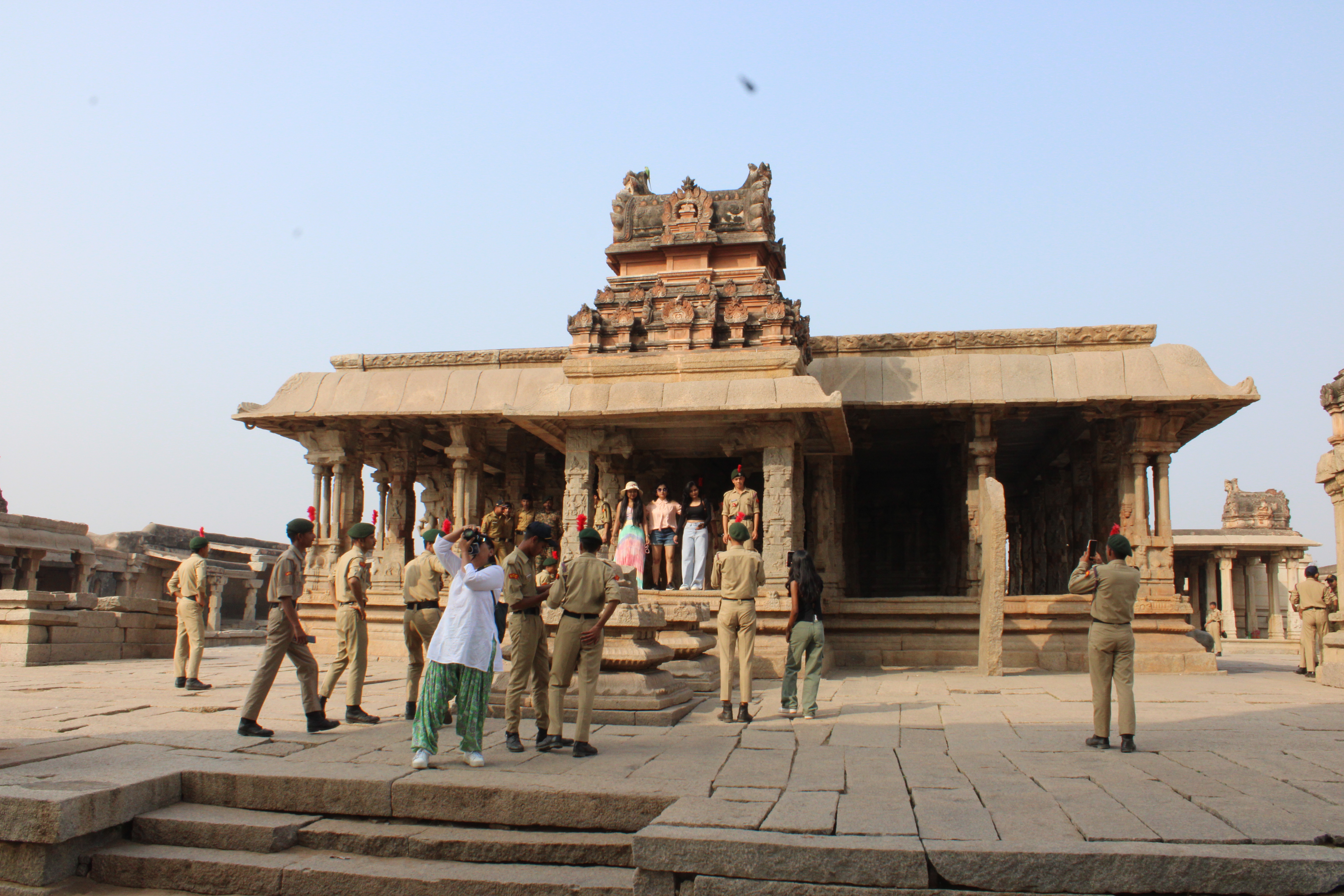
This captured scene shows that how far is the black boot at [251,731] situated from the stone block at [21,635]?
763 centimetres

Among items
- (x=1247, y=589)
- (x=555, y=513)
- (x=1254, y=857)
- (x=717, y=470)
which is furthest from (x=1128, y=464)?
(x=1247, y=589)

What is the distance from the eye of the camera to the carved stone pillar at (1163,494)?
13188 millimetres

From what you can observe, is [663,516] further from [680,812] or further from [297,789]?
[680,812]

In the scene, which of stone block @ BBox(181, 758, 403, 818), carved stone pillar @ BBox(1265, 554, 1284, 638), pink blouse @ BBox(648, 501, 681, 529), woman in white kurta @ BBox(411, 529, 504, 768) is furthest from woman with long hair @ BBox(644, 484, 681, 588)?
carved stone pillar @ BBox(1265, 554, 1284, 638)

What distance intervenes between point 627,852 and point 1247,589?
3090 cm

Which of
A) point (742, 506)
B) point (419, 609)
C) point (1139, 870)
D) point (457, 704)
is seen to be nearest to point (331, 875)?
point (457, 704)

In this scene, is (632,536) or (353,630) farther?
(632,536)

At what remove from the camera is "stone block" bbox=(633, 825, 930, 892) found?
377 centimetres

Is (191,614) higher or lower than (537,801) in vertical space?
higher

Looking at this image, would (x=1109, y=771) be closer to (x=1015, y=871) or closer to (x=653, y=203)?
(x=1015, y=871)

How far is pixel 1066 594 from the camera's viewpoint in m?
13.2

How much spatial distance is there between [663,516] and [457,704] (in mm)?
7860

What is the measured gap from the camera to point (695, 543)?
12625 millimetres

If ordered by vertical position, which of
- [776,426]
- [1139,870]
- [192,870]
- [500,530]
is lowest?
[192,870]
